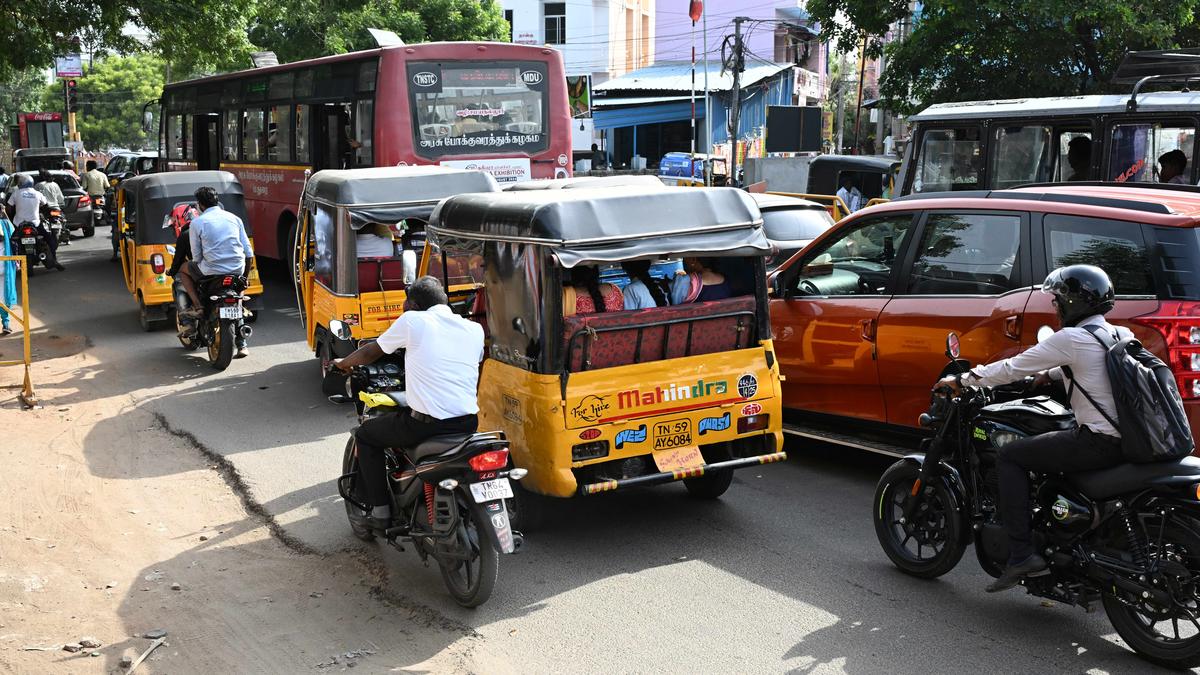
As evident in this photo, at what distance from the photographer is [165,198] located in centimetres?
1419

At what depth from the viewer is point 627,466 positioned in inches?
256

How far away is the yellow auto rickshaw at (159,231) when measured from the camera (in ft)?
46.1

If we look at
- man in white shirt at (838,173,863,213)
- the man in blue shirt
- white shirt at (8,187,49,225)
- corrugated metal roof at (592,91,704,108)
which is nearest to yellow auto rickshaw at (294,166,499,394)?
the man in blue shirt

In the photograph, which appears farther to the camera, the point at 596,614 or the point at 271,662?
the point at 596,614

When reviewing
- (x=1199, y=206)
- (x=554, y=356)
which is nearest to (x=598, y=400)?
(x=554, y=356)

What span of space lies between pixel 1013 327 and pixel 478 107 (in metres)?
10.2

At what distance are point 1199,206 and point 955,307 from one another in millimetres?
1438

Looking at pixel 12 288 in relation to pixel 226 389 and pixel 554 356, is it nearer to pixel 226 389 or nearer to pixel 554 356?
pixel 226 389

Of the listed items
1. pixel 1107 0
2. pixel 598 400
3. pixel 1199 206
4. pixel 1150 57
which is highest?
pixel 1107 0

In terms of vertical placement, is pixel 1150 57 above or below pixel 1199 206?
above

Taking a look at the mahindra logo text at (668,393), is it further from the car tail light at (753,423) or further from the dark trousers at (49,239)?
the dark trousers at (49,239)

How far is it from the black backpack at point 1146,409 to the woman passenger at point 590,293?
2795 millimetres

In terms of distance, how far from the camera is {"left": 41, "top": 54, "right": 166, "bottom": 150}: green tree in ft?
248

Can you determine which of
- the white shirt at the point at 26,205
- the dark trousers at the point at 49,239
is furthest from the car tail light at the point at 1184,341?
the dark trousers at the point at 49,239
